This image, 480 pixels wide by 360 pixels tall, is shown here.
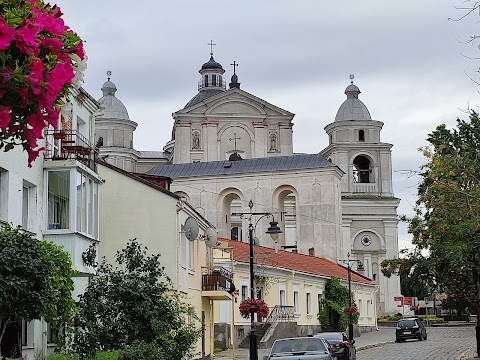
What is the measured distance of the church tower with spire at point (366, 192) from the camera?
87.1 metres

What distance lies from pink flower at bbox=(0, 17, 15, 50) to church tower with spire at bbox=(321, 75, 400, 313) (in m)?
81.3

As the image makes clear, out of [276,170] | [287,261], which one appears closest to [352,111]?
[276,170]

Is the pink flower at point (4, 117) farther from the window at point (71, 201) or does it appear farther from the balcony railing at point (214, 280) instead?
the balcony railing at point (214, 280)

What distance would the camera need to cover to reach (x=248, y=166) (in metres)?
72.8

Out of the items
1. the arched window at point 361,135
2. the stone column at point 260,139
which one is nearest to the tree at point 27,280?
the stone column at point 260,139

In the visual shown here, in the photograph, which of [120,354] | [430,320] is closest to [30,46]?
[120,354]

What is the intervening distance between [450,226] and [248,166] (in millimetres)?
48082

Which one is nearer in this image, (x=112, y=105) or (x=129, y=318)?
(x=129, y=318)

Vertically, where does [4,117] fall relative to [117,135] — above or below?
below

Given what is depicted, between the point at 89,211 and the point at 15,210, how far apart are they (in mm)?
3184

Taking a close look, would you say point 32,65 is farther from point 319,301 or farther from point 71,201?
point 319,301

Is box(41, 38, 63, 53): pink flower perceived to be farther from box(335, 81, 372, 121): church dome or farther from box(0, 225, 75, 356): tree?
box(335, 81, 372, 121): church dome

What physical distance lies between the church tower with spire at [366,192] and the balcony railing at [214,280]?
48.7m

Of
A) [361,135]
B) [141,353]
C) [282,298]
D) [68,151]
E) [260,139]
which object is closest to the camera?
[141,353]
